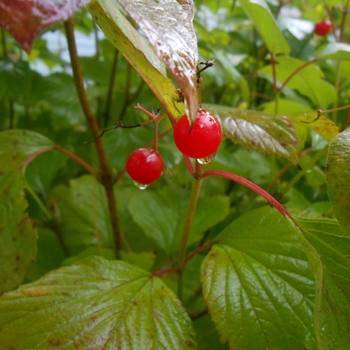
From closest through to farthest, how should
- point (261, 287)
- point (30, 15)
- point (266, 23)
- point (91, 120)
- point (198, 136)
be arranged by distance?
point (30, 15) → point (198, 136) → point (261, 287) → point (91, 120) → point (266, 23)

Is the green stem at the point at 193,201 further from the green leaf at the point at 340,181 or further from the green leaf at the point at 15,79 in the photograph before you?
the green leaf at the point at 15,79

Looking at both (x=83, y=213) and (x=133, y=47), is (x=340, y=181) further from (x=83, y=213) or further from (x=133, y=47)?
(x=83, y=213)

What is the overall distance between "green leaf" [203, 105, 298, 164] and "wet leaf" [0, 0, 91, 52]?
0.25 m

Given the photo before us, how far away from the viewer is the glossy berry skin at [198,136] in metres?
0.29

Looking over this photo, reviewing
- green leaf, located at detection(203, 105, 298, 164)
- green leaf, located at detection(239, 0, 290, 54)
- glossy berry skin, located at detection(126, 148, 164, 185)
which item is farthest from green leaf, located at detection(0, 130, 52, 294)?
green leaf, located at detection(239, 0, 290, 54)

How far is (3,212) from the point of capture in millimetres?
486

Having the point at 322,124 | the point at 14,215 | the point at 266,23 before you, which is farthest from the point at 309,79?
the point at 14,215

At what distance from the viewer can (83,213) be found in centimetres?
76

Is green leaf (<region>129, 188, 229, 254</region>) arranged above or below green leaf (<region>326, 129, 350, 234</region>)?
below

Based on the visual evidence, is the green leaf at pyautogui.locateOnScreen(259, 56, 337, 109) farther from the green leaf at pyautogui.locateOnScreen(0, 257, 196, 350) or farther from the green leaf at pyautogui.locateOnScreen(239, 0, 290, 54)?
the green leaf at pyautogui.locateOnScreen(0, 257, 196, 350)

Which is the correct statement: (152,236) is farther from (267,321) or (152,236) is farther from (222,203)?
(267,321)

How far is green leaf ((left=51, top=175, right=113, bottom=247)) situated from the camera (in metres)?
0.73

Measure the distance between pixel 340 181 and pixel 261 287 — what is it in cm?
17

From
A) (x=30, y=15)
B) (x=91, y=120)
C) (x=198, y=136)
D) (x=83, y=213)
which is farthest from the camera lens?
(x=83, y=213)
